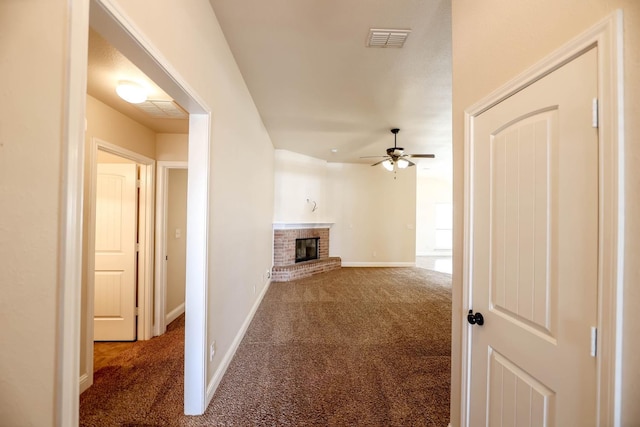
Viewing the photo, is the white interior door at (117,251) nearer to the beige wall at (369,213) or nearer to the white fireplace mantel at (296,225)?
the white fireplace mantel at (296,225)

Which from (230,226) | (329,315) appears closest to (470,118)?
(230,226)

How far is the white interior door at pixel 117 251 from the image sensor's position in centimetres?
272

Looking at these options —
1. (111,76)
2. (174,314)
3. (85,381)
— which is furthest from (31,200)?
(174,314)

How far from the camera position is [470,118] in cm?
130

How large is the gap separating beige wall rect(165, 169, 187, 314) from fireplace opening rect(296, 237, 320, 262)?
276 cm

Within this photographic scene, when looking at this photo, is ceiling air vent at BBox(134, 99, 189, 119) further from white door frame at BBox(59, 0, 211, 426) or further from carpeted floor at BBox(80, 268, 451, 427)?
carpeted floor at BBox(80, 268, 451, 427)

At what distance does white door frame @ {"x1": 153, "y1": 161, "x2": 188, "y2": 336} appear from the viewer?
9.44ft

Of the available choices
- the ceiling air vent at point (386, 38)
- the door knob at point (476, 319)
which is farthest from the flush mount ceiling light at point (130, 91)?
the door knob at point (476, 319)

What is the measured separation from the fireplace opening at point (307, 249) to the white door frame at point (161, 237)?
3.18 meters

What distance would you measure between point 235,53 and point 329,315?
3.23 m

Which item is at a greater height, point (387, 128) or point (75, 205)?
point (387, 128)

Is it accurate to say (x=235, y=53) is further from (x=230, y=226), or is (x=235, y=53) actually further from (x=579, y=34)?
(x=579, y=34)

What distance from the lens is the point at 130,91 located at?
178 centimetres

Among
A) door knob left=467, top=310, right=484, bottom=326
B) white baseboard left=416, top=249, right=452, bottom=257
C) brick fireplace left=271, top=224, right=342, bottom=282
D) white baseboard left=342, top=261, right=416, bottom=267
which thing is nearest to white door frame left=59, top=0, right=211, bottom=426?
door knob left=467, top=310, right=484, bottom=326
